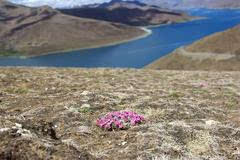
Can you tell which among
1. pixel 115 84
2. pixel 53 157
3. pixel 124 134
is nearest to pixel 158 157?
pixel 124 134

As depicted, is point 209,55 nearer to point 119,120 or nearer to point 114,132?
point 119,120

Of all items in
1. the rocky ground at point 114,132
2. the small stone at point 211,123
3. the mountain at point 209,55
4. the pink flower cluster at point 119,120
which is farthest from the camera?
the mountain at point 209,55

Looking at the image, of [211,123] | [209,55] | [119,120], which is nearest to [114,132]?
[119,120]

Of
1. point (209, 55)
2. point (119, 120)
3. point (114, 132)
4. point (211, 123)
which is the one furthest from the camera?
point (209, 55)

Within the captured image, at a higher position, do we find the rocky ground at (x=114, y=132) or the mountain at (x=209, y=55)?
the rocky ground at (x=114, y=132)

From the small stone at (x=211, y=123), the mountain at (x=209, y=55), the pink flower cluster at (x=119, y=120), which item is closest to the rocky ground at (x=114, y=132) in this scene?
the small stone at (x=211, y=123)

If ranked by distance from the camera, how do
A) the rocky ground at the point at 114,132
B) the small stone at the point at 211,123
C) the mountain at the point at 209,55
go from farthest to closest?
the mountain at the point at 209,55 < the small stone at the point at 211,123 < the rocky ground at the point at 114,132

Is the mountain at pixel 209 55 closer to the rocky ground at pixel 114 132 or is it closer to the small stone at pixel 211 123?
the rocky ground at pixel 114 132
